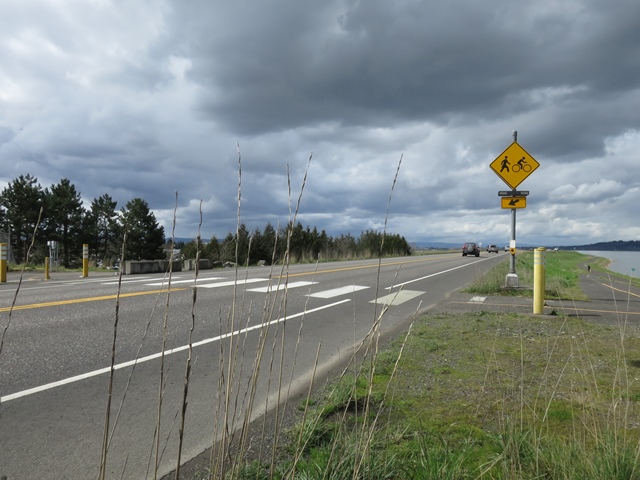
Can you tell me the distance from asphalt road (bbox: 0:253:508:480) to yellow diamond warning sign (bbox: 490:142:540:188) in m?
4.80

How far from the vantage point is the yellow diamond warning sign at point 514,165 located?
11.8 metres

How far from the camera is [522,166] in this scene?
1184 cm

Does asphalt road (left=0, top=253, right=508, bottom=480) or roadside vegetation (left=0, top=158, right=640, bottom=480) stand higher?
roadside vegetation (left=0, top=158, right=640, bottom=480)

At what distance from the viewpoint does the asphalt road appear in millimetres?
2590

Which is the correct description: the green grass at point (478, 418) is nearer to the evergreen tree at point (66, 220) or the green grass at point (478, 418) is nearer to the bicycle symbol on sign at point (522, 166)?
the bicycle symbol on sign at point (522, 166)

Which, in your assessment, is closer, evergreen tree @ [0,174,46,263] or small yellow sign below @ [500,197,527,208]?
small yellow sign below @ [500,197,527,208]

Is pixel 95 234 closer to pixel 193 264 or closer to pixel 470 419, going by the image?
pixel 193 264

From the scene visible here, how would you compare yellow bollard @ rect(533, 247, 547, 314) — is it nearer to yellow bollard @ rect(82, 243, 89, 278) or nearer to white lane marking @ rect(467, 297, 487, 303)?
white lane marking @ rect(467, 297, 487, 303)

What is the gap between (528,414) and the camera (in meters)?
2.96

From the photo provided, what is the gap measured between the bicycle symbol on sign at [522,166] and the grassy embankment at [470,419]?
6.96 metres

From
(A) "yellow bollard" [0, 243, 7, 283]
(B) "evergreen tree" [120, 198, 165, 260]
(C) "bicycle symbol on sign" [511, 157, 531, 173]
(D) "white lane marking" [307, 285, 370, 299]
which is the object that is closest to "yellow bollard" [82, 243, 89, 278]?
(A) "yellow bollard" [0, 243, 7, 283]

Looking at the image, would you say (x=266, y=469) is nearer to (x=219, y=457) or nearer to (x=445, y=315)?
(x=219, y=457)

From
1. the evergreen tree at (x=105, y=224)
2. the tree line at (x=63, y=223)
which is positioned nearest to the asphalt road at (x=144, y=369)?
the tree line at (x=63, y=223)

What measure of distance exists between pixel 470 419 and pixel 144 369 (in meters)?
3.34
